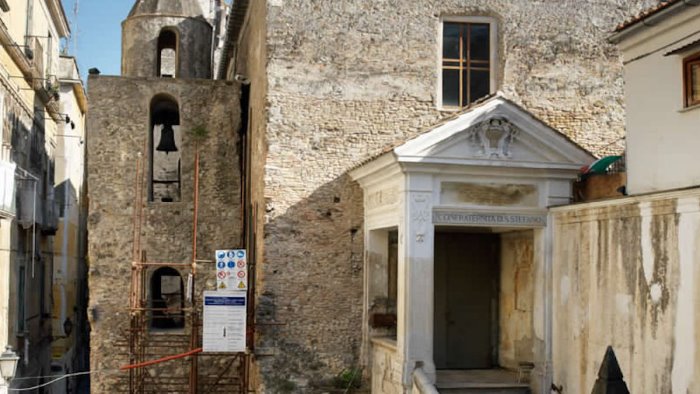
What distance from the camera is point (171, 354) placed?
17.4m

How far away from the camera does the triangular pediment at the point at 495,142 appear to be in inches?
523

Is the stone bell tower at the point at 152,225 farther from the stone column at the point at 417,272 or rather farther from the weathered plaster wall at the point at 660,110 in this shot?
the weathered plaster wall at the point at 660,110

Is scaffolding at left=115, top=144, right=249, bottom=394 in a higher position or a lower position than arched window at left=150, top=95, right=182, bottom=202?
lower

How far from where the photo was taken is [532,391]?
13945 millimetres

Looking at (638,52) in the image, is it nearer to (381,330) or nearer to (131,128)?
(381,330)

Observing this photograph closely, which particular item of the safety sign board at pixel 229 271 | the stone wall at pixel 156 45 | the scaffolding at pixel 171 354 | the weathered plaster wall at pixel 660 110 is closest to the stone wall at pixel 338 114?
the safety sign board at pixel 229 271

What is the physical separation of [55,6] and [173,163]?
6.56m

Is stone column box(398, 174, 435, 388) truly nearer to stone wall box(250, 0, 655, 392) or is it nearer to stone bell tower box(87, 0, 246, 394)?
stone wall box(250, 0, 655, 392)

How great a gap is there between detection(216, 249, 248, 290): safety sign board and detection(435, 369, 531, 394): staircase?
379cm

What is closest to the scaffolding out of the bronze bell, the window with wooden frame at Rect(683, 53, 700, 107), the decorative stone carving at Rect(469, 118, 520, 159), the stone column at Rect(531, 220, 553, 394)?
the bronze bell

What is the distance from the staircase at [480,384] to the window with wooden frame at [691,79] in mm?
5272

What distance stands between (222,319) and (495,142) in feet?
18.3

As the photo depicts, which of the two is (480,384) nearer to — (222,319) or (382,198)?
(382,198)

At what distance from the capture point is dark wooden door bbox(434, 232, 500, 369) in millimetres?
16578
